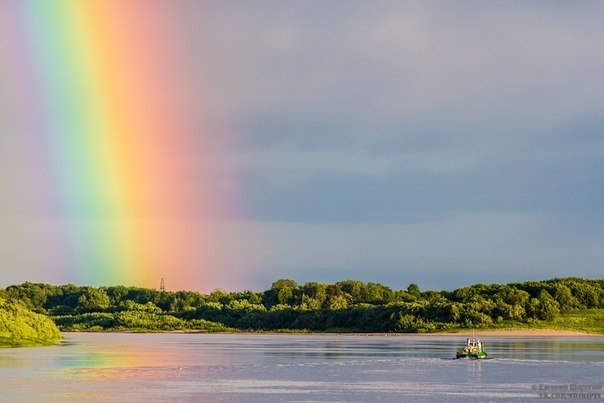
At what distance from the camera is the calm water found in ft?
185

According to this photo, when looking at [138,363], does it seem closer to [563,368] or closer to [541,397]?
[563,368]

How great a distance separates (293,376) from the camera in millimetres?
71250

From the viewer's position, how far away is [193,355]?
331 feet

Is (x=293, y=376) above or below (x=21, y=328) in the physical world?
below

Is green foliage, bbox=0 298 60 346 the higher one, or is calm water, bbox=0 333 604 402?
green foliage, bbox=0 298 60 346

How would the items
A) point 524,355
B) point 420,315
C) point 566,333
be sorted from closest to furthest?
point 524,355 < point 566,333 < point 420,315

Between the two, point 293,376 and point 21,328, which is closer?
point 293,376

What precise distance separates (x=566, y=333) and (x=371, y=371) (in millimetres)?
107336

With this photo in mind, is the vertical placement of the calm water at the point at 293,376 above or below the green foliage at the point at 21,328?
below

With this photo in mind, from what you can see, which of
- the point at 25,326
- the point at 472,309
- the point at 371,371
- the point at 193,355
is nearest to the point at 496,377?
the point at 371,371

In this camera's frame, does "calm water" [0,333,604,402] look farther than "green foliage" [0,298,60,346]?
No

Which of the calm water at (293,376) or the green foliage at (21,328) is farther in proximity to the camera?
the green foliage at (21,328)

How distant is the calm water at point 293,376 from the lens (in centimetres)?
5628

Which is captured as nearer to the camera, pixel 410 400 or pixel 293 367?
pixel 410 400
